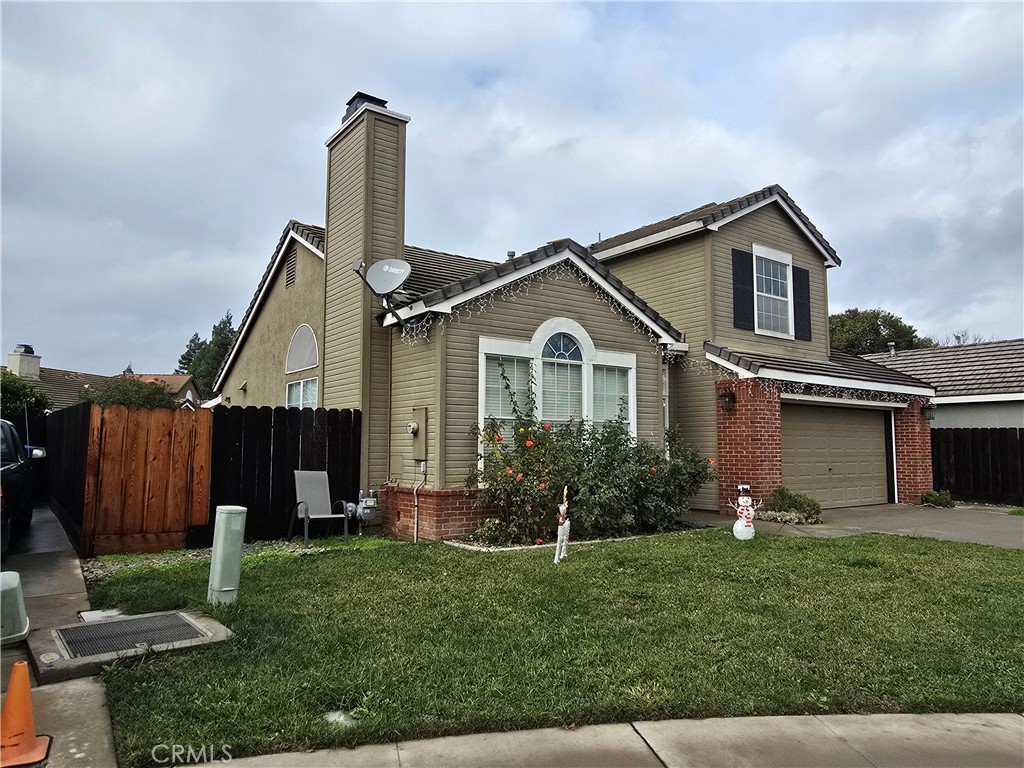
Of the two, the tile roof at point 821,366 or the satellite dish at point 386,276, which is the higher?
the satellite dish at point 386,276

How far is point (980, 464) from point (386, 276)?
48.4 ft

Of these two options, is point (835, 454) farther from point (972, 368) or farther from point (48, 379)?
point (48, 379)

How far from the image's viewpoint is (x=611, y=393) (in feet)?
37.2

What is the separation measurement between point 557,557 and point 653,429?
4.77 m

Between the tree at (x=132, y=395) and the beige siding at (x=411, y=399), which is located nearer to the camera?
the beige siding at (x=411, y=399)

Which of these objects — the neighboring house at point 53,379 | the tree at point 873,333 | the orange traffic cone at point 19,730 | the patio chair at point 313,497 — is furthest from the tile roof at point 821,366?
the neighboring house at point 53,379

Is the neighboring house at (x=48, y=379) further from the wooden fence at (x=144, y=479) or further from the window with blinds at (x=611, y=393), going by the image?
the window with blinds at (x=611, y=393)

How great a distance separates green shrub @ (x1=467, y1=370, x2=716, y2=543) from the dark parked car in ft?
17.8

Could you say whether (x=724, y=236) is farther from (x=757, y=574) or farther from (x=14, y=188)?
(x=14, y=188)

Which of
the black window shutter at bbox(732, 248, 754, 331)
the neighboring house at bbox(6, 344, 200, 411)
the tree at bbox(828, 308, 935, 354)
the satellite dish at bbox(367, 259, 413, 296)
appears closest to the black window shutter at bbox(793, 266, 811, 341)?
the black window shutter at bbox(732, 248, 754, 331)

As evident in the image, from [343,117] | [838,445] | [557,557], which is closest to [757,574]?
[557,557]

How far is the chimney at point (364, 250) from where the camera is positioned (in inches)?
415

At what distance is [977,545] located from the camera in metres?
9.29

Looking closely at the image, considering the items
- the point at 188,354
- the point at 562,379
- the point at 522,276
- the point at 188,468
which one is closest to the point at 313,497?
the point at 188,468
